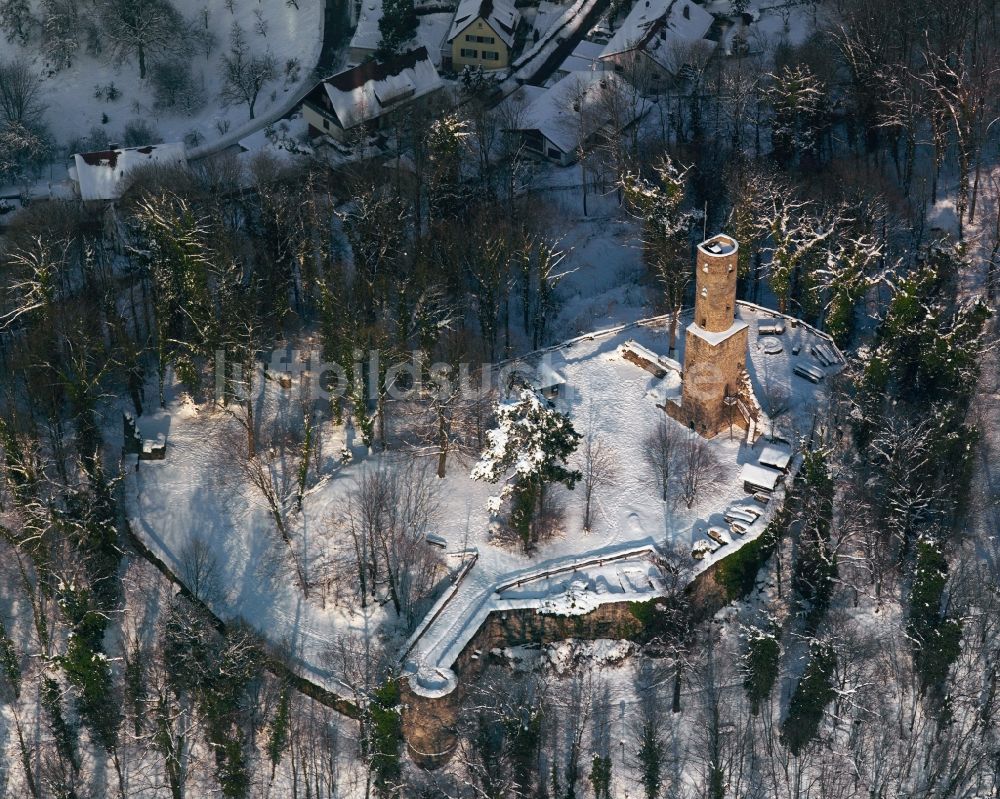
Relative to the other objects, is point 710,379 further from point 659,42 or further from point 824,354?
point 659,42

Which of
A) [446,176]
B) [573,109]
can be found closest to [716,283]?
[446,176]

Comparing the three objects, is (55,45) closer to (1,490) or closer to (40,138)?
(40,138)

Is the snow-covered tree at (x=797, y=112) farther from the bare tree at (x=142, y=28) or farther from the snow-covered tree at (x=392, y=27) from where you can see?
the bare tree at (x=142, y=28)

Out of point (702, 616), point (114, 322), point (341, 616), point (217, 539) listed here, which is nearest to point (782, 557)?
point (702, 616)

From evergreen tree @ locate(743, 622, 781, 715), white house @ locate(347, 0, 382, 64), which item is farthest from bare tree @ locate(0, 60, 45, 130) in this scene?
evergreen tree @ locate(743, 622, 781, 715)

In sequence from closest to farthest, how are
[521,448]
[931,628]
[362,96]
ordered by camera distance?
[931,628], [521,448], [362,96]
